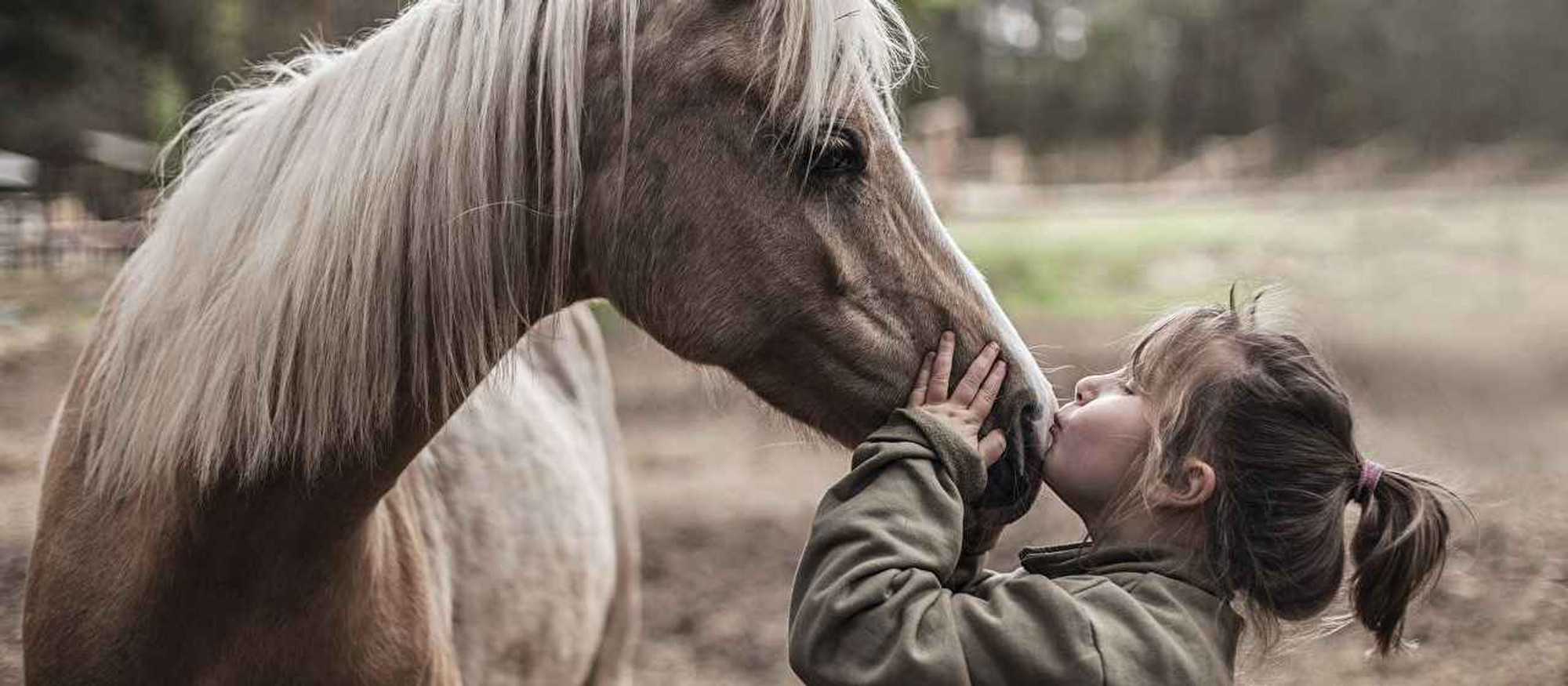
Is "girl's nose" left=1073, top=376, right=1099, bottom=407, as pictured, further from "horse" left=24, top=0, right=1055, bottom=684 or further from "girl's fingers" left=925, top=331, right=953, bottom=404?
"girl's fingers" left=925, top=331, right=953, bottom=404

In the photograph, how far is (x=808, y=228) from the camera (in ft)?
5.99

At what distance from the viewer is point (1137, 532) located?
1.77 metres

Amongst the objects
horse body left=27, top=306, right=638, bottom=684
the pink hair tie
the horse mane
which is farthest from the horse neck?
the pink hair tie

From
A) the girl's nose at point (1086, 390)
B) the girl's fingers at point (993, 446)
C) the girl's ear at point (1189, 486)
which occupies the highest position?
the girl's nose at point (1086, 390)

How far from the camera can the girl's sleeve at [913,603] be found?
154cm

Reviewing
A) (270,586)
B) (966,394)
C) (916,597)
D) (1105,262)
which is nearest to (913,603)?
(916,597)

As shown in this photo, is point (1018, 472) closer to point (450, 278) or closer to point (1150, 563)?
point (1150, 563)

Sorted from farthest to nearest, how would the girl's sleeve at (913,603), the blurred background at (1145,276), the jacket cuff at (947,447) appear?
1. the blurred background at (1145,276)
2. the jacket cuff at (947,447)
3. the girl's sleeve at (913,603)

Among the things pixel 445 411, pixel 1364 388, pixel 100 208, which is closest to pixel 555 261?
pixel 445 411

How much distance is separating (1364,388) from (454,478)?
26.5 ft

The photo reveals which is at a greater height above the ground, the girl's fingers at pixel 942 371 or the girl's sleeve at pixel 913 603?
the girl's fingers at pixel 942 371

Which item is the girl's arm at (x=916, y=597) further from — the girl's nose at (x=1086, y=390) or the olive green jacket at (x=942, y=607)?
the girl's nose at (x=1086, y=390)

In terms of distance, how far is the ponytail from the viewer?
69.5 inches

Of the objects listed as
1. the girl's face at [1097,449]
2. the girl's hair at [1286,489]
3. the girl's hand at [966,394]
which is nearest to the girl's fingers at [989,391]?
the girl's hand at [966,394]
